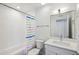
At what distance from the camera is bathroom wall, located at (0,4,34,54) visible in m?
0.97

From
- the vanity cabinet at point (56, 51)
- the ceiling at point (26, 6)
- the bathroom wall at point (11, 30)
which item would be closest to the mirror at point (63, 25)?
the vanity cabinet at point (56, 51)

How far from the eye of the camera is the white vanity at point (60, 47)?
100 centimetres

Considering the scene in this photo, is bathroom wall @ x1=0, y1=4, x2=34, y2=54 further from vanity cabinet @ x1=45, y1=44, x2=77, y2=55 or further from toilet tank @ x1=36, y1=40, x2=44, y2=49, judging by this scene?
vanity cabinet @ x1=45, y1=44, x2=77, y2=55

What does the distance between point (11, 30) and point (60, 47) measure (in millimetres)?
938

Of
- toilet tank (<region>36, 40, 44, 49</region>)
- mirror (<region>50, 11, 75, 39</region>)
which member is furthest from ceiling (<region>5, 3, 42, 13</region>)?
toilet tank (<region>36, 40, 44, 49</region>)

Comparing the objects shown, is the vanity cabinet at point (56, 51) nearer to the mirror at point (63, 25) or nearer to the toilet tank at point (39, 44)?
the toilet tank at point (39, 44)

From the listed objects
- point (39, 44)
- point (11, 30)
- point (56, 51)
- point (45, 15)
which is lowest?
point (56, 51)

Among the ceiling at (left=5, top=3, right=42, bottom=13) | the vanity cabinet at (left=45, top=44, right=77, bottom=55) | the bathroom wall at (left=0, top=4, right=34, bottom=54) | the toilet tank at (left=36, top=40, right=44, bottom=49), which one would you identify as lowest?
the vanity cabinet at (left=45, top=44, right=77, bottom=55)

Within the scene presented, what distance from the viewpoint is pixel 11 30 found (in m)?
1.07

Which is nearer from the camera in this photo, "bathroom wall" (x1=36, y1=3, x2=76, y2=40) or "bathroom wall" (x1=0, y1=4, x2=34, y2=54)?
"bathroom wall" (x1=0, y1=4, x2=34, y2=54)

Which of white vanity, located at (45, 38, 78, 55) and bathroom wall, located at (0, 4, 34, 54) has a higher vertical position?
bathroom wall, located at (0, 4, 34, 54)

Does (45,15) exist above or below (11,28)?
above

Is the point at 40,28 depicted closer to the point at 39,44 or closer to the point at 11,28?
the point at 39,44

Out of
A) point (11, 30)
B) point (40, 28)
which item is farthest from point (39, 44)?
point (11, 30)
